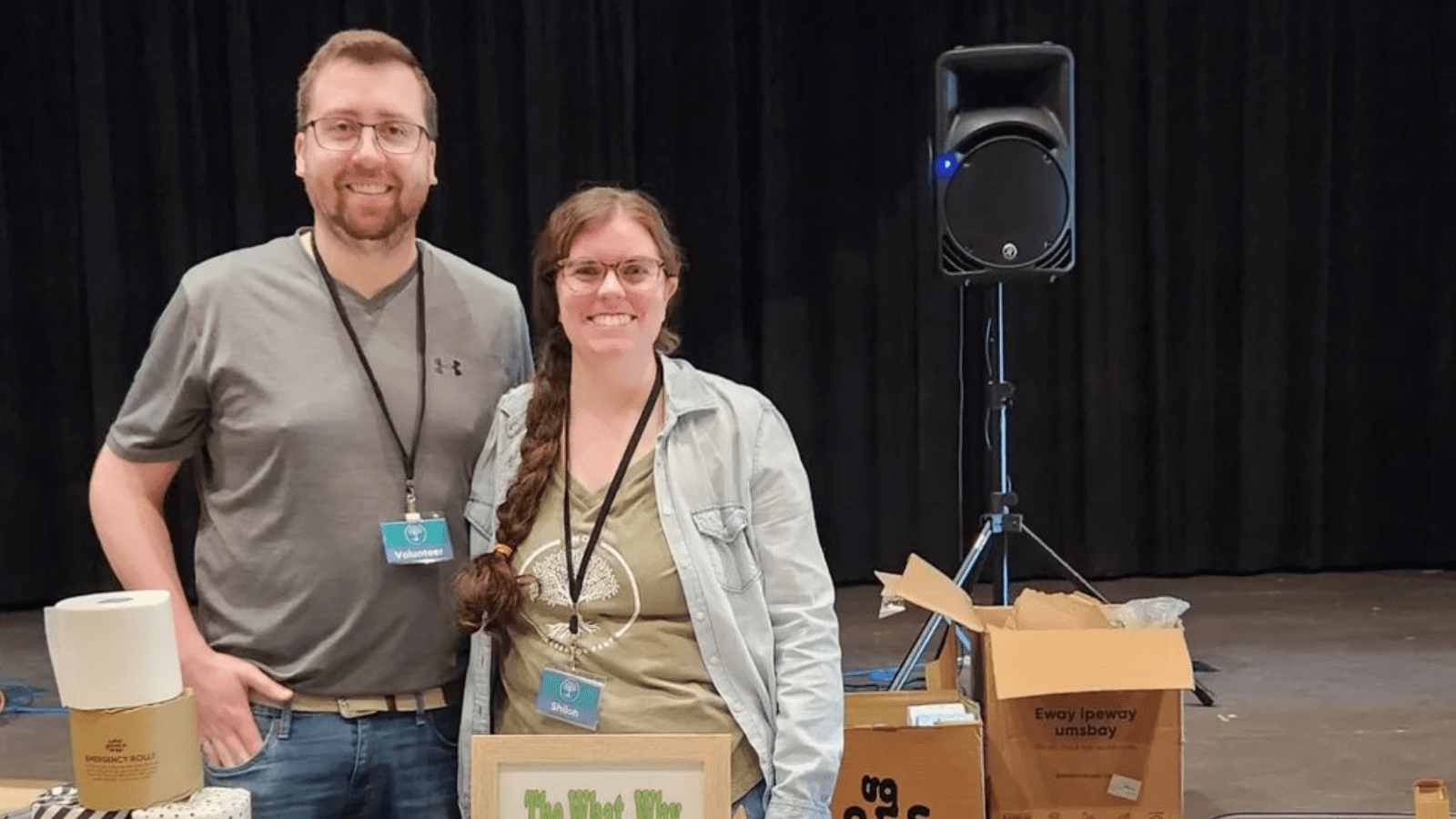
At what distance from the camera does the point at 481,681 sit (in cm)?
159

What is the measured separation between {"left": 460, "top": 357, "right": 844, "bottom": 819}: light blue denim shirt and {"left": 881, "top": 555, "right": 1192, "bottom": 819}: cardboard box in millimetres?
791

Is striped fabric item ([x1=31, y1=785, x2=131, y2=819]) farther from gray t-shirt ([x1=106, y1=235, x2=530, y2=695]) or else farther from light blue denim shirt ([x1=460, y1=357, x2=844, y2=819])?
light blue denim shirt ([x1=460, y1=357, x2=844, y2=819])

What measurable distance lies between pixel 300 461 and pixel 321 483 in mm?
37

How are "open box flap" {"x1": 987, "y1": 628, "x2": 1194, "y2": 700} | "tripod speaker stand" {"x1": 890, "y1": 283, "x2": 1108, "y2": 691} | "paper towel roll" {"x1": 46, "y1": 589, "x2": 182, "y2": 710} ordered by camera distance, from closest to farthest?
"paper towel roll" {"x1": 46, "y1": 589, "x2": 182, "y2": 710} → "open box flap" {"x1": 987, "y1": 628, "x2": 1194, "y2": 700} → "tripod speaker stand" {"x1": 890, "y1": 283, "x2": 1108, "y2": 691}

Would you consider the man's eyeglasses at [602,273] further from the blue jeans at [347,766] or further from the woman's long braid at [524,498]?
the blue jeans at [347,766]

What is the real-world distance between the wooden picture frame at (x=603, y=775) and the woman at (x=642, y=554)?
85mm

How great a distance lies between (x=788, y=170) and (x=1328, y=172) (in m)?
2.14

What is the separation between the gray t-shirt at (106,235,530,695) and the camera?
5.23ft

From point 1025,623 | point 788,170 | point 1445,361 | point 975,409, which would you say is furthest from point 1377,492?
point 1025,623

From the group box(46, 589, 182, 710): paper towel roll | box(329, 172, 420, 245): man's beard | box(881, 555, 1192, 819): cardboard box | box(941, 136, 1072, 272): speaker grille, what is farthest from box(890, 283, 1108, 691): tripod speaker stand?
box(46, 589, 182, 710): paper towel roll

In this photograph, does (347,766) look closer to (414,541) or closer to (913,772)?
(414,541)

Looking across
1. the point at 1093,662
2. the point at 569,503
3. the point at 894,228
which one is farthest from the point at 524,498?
the point at 894,228

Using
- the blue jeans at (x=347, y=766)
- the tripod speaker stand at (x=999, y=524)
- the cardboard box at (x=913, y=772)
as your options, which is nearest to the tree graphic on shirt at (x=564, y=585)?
the blue jeans at (x=347, y=766)

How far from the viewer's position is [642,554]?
1.55 meters
